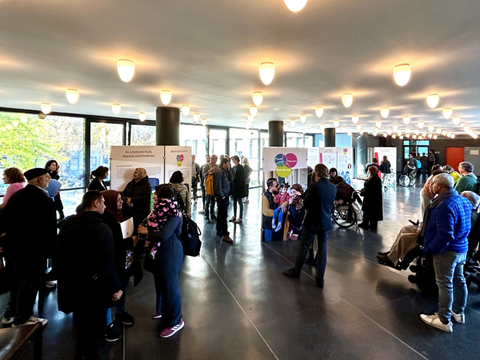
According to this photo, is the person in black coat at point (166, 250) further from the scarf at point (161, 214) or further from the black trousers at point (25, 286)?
the black trousers at point (25, 286)

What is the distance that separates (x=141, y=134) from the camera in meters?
10.8

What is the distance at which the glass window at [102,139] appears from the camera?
976 cm

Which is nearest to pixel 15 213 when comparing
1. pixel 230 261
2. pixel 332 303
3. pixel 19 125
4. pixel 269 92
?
pixel 230 261

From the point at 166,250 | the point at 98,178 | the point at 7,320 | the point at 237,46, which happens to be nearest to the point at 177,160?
the point at 98,178

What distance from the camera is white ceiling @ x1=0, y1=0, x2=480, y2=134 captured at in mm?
2477

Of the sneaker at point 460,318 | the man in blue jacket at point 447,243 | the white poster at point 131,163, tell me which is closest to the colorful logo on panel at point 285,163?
the white poster at point 131,163

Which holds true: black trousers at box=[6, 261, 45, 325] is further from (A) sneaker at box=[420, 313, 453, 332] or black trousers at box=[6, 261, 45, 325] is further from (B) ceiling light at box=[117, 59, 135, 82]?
(A) sneaker at box=[420, 313, 453, 332]

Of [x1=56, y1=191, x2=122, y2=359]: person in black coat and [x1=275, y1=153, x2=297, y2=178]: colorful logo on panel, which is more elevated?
[x1=275, y1=153, x2=297, y2=178]: colorful logo on panel

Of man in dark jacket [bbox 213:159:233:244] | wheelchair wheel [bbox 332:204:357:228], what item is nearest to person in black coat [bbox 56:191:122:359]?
man in dark jacket [bbox 213:159:233:244]

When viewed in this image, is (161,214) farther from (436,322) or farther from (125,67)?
(436,322)

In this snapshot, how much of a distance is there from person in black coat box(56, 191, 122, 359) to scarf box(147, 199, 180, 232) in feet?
1.34

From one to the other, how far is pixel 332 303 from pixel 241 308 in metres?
1.10

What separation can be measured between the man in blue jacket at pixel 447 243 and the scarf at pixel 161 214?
Result: 259cm

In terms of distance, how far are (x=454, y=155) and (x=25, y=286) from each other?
28.7 m
